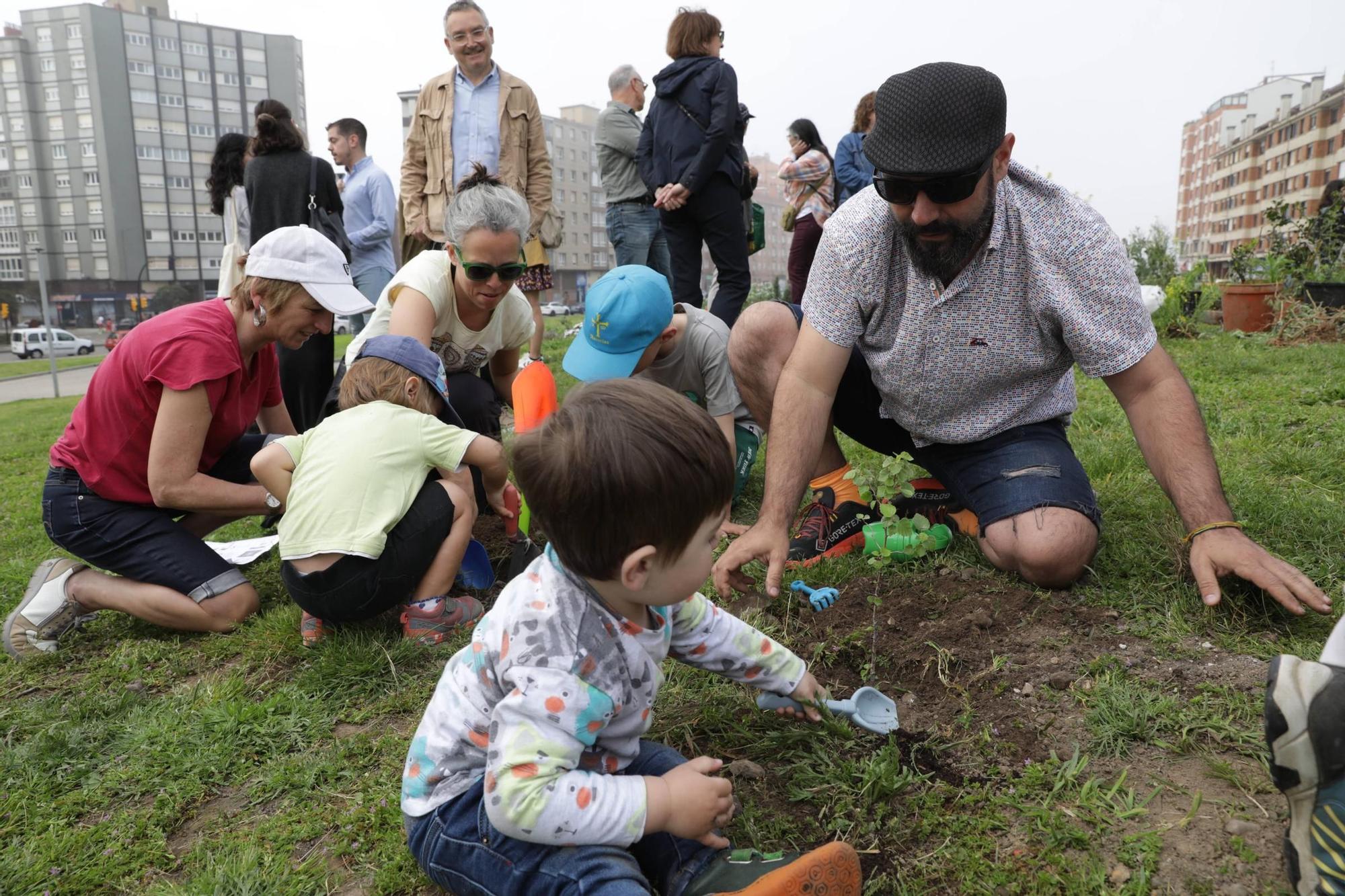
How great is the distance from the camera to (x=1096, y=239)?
233 centimetres

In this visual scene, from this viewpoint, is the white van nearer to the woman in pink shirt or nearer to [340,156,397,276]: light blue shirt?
[340,156,397,276]: light blue shirt

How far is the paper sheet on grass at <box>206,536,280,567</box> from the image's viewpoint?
11.4 ft

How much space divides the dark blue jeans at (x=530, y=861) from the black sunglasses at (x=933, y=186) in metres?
1.53

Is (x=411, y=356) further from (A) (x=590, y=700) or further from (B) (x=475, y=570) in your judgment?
(A) (x=590, y=700)

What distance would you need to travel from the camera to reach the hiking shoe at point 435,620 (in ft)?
8.67

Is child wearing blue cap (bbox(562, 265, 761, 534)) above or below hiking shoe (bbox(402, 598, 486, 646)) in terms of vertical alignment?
above

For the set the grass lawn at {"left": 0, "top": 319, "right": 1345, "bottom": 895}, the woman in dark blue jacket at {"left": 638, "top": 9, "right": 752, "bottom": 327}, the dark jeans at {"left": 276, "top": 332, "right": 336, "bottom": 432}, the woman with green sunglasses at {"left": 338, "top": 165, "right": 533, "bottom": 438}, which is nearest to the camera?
the grass lawn at {"left": 0, "top": 319, "right": 1345, "bottom": 895}

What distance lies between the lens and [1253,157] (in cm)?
7000

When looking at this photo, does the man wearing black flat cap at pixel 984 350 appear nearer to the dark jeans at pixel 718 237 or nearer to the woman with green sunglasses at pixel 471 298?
A: the woman with green sunglasses at pixel 471 298

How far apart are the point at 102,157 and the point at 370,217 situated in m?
87.0

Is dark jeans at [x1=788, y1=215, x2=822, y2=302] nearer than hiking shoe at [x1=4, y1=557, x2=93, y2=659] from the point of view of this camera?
No

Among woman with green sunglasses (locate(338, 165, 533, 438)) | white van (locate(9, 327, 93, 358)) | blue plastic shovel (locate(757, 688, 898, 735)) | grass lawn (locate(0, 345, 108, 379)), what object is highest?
woman with green sunglasses (locate(338, 165, 533, 438))

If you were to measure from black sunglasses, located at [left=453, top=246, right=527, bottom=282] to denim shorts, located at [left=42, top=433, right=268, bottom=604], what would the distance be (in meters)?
1.36

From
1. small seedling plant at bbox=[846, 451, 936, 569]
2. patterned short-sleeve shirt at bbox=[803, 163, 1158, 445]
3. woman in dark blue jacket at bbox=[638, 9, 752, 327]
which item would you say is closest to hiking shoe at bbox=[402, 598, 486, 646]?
small seedling plant at bbox=[846, 451, 936, 569]
